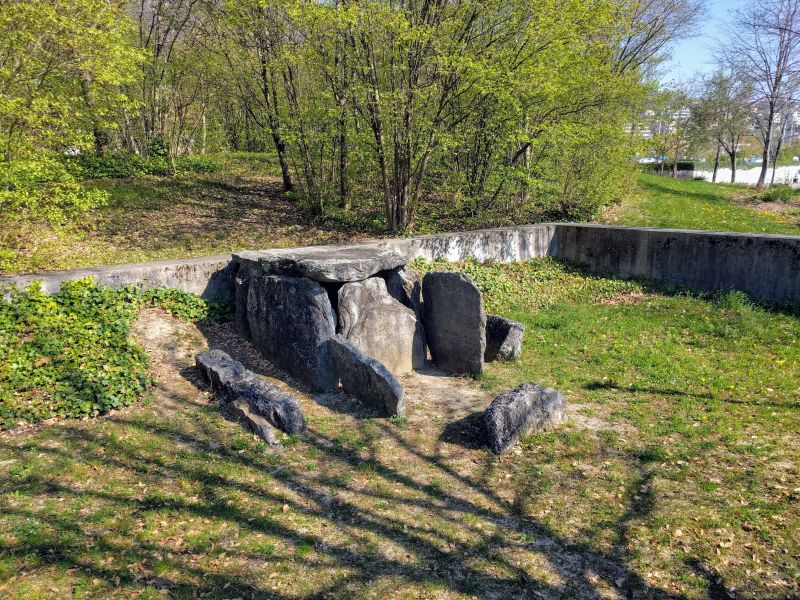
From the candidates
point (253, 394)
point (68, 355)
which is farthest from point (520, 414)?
point (68, 355)

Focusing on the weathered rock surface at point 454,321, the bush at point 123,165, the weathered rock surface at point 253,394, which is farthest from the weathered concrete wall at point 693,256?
the bush at point 123,165

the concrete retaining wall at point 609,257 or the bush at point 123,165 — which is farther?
the bush at point 123,165

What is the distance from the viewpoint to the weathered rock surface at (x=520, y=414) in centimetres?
623

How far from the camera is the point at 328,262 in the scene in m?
8.34

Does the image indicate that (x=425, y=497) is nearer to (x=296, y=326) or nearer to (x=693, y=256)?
(x=296, y=326)

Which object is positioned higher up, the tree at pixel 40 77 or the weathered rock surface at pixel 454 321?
the tree at pixel 40 77

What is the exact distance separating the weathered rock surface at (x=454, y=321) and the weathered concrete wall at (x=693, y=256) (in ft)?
20.8

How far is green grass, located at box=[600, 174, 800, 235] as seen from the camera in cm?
1542

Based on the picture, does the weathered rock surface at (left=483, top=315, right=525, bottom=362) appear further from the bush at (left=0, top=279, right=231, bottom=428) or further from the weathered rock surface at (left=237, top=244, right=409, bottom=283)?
the bush at (left=0, top=279, right=231, bottom=428)

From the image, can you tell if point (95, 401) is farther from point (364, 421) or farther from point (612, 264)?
point (612, 264)

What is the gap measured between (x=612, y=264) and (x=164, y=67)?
16.1 m

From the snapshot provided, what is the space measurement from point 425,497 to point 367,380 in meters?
2.20

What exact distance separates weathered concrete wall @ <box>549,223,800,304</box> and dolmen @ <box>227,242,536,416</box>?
18.4ft

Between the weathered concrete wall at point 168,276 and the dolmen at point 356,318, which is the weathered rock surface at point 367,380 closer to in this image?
the dolmen at point 356,318
